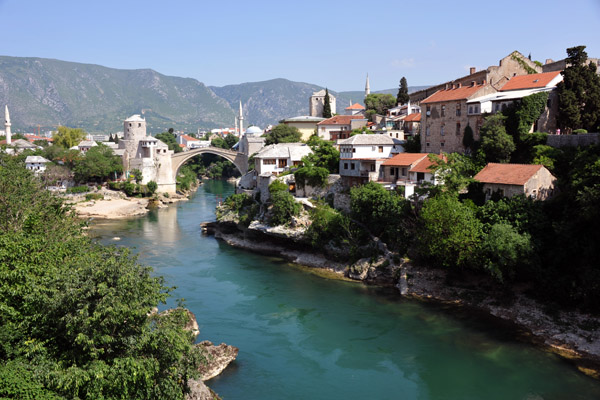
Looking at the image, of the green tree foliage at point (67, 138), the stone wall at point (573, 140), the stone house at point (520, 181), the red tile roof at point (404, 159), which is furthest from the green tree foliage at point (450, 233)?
the green tree foliage at point (67, 138)

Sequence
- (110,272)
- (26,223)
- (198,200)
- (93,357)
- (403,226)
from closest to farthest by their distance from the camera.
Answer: (93,357)
(110,272)
(26,223)
(403,226)
(198,200)

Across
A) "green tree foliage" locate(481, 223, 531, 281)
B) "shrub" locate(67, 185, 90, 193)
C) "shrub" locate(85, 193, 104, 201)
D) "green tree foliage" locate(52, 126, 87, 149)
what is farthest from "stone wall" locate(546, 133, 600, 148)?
"green tree foliage" locate(52, 126, 87, 149)

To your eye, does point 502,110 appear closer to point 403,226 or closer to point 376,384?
point 403,226

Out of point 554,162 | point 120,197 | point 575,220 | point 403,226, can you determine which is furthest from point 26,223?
point 120,197

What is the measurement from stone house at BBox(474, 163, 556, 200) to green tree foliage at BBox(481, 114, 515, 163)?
247 cm

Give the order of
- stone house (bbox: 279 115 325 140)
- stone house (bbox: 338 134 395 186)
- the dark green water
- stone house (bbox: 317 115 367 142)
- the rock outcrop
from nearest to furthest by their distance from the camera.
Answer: the dark green water, the rock outcrop, stone house (bbox: 338 134 395 186), stone house (bbox: 317 115 367 142), stone house (bbox: 279 115 325 140)

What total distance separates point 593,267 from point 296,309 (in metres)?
14.5

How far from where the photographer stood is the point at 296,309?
25.1 m

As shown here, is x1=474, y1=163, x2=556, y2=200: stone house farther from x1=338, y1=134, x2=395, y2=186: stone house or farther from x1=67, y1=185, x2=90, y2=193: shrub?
x1=67, y1=185, x2=90, y2=193: shrub

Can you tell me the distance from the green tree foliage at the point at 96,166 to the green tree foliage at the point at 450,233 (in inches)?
1961

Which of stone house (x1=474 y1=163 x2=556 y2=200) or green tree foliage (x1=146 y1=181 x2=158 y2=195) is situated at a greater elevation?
stone house (x1=474 y1=163 x2=556 y2=200)

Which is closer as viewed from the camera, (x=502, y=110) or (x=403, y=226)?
(x=403, y=226)

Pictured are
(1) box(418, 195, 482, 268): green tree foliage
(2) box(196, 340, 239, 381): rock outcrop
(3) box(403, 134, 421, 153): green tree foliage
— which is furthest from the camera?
(3) box(403, 134, 421, 153): green tree foliage

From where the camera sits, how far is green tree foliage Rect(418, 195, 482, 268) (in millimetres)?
24406
